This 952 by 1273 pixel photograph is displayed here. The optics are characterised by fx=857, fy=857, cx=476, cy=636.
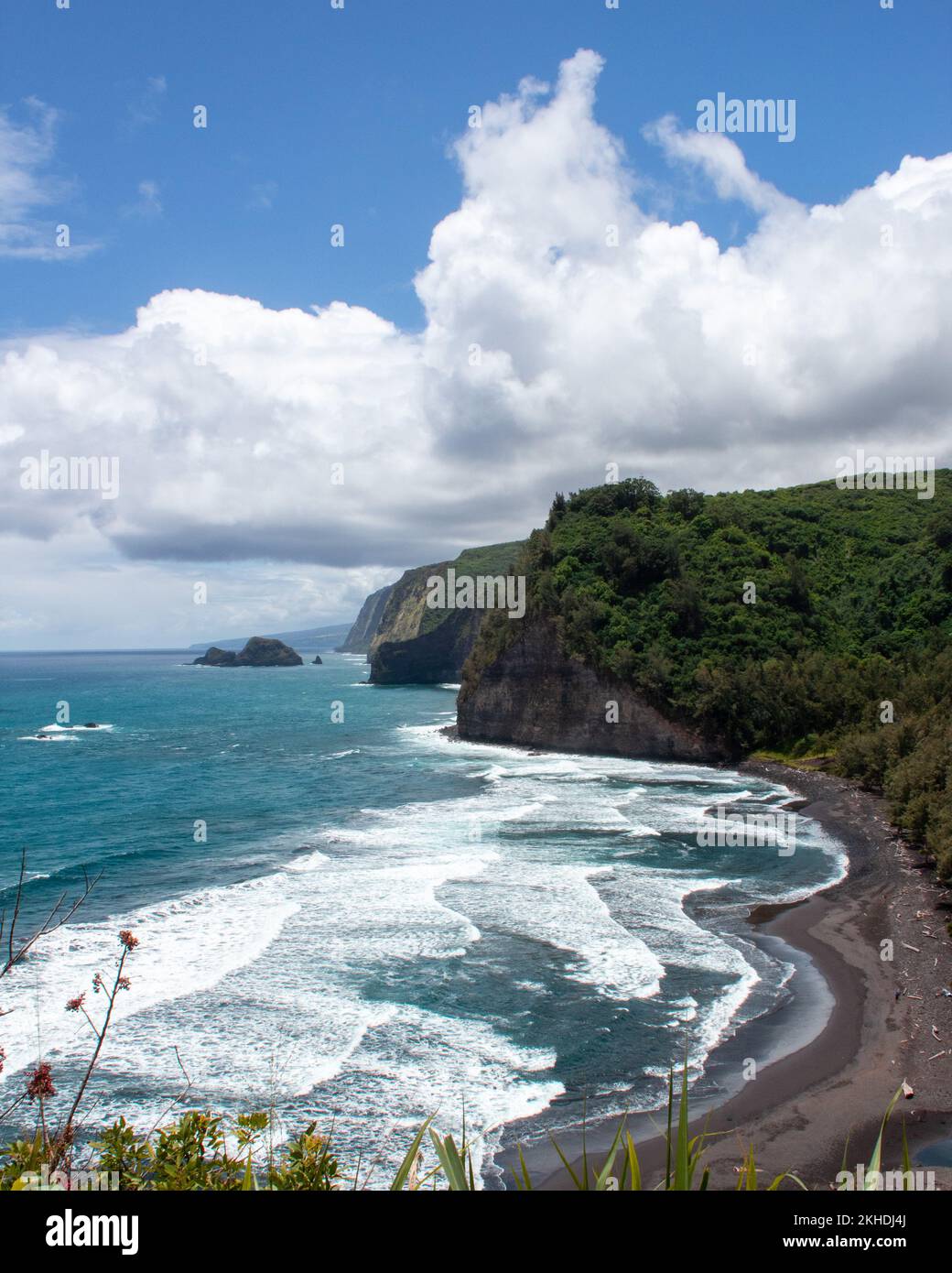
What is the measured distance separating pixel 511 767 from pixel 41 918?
36109 mm

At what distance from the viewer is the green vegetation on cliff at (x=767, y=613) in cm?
5550

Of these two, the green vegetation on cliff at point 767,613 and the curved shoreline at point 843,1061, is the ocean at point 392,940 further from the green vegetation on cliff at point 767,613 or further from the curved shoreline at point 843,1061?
the green vegetation on cliff at point 767,613

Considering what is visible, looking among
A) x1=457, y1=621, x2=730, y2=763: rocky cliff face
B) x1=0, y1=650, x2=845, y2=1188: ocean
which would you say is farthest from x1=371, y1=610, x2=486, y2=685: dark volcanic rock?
x1=0, y1=650, x2=845, y2=1188: ocean

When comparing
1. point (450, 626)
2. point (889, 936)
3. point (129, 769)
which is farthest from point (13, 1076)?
point (450, 626)

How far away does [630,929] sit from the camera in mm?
26125

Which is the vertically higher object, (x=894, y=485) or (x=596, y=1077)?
(x=894, y=485)

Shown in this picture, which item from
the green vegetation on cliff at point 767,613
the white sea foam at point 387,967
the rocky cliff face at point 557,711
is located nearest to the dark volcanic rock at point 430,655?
the green vegetation on cliff at point 767,613

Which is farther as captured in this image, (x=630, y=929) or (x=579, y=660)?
(x=579, y=660)

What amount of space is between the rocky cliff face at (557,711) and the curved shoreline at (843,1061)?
1197 inches

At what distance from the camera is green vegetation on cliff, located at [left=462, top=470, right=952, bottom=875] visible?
182ft

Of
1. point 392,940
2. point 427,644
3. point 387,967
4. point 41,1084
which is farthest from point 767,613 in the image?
point 427,644

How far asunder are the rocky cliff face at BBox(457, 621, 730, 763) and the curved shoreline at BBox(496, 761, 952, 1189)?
1197 inches

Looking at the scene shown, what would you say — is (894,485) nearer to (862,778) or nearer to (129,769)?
(862,778)

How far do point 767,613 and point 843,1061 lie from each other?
53.9 m
